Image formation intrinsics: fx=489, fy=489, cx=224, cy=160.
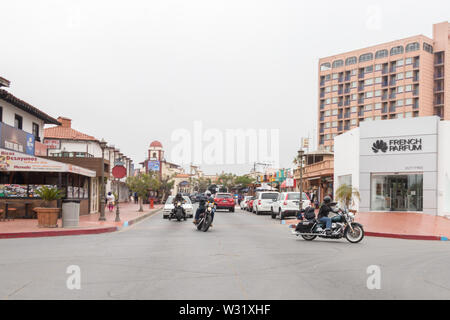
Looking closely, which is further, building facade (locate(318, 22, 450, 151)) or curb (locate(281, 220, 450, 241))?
building facade (locate(318, 22, 450, 151))

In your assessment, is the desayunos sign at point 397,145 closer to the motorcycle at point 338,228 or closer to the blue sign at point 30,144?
the motorcycle at point 338,228

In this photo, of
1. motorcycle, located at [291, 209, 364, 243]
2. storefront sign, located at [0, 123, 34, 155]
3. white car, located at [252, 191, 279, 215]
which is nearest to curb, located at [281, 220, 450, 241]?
motorcycle, located at [291, 209, 364, 243]

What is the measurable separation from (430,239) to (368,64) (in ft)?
250

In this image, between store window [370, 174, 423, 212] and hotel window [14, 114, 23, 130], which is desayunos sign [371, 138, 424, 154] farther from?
hotel window [14, 114, 23, 130]

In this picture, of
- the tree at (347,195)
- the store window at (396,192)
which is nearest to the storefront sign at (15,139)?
the tree at (347,195)

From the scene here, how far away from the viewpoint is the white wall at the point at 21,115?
94.7 feet

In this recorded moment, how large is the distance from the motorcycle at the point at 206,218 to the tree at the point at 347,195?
16.6 metres

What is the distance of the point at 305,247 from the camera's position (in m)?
14.0

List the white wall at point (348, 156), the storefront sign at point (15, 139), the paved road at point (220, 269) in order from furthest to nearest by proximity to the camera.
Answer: the white wall at point (348, 156) < the storefront sign at point (15, 139) < the paved road at point (220, 269)

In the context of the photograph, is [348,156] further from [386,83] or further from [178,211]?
[386,83]

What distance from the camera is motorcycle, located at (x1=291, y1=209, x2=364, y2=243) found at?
15.4m
